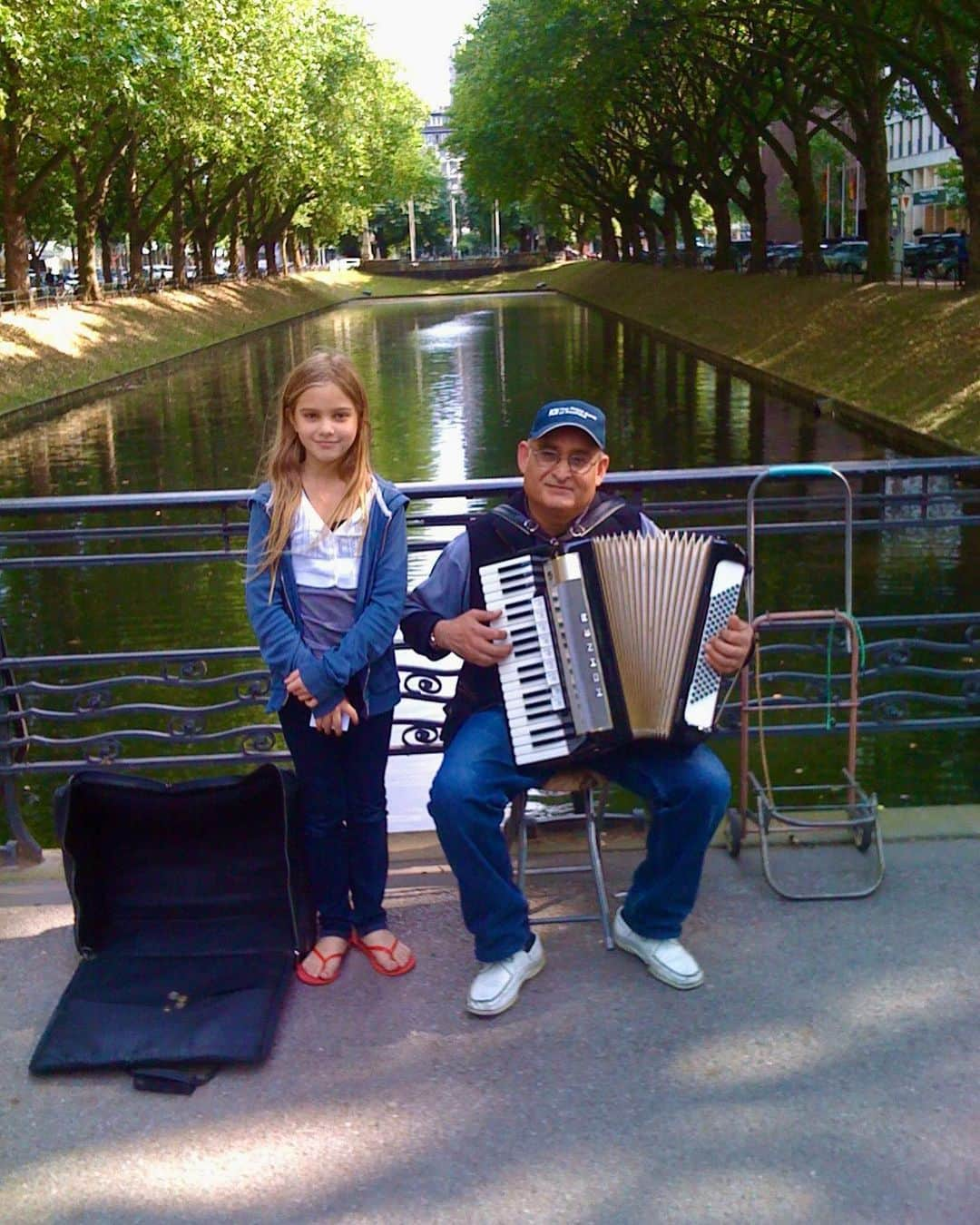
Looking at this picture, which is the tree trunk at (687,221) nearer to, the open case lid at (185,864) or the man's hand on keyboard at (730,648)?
the man's hand on keyboard at (730,648)

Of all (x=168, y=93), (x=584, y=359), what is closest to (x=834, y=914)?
(x=168, y=93)

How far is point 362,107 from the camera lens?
63.6 meters

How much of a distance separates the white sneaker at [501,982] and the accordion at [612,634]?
2.01 ft

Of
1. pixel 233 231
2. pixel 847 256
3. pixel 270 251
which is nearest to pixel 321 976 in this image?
pixel 847 256

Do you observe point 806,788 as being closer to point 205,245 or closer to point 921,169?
point 205,245

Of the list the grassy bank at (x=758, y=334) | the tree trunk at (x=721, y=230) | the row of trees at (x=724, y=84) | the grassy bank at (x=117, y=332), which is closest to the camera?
the grassy bank at (x=758, y=334)

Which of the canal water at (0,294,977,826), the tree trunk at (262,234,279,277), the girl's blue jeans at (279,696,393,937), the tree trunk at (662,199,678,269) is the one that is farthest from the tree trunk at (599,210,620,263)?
the girl's blue jeans at (279,696,393,937)

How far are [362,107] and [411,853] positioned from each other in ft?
208

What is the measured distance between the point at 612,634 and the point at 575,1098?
51.6 inches

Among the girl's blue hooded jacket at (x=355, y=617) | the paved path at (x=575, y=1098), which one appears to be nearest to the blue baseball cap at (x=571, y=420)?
the girl's blue hooded jacket at (x=355, y=617)

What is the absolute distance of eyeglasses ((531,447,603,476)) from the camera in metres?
4.38

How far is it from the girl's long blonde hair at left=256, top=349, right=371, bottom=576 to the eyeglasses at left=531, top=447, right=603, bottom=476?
1.84 ft

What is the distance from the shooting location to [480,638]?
13.6 feet

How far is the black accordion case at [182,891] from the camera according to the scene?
4191 millimetres
